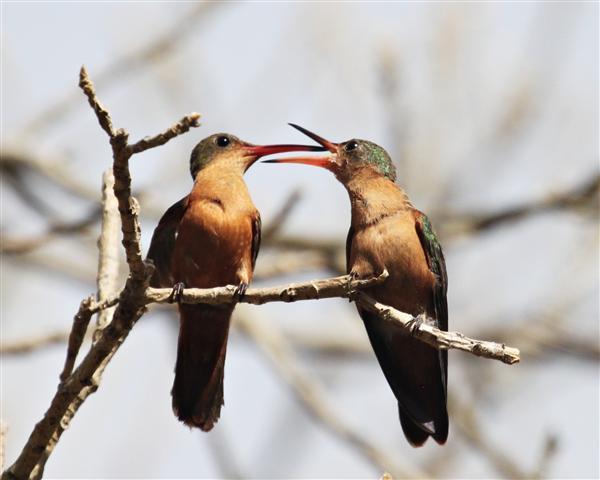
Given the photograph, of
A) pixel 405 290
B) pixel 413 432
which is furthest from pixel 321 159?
pixel 413 432

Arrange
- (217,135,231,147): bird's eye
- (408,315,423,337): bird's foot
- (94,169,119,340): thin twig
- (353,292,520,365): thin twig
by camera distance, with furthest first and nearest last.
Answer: (217,135,231,147): bird's eye < (94,169,119,340): thin twig < (408,315,423,337): bird's foot < (353,292,520,365): thin twig

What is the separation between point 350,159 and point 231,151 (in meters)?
0.76

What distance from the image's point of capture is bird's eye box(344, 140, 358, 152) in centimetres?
666

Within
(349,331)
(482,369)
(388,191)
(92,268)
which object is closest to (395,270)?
Answer: (388,191)

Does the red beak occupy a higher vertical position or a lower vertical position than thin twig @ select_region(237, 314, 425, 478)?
higher

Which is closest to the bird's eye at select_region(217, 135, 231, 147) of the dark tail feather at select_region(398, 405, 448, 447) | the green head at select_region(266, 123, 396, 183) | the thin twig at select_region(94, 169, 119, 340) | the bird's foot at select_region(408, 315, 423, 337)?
the green head at select_region(266, 123, 396, 183)

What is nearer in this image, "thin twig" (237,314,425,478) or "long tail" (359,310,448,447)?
"long tail" (359,310,448,447)

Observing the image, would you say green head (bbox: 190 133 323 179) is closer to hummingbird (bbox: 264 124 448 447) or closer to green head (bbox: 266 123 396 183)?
green head (bbox: 266 123 396 183)

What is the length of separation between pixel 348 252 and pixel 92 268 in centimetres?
452

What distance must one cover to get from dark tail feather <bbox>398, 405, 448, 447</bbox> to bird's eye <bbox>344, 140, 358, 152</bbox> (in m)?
1.84

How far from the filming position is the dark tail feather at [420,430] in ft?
18.1

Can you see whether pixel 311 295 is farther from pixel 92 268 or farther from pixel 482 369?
pixel 482 369

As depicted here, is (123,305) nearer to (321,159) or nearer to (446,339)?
(446,339)

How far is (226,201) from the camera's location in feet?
18.9
